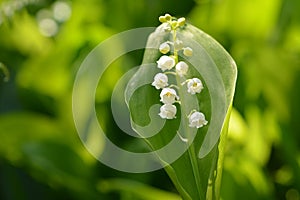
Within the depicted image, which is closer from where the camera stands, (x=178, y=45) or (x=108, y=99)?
(x=178, y=45)

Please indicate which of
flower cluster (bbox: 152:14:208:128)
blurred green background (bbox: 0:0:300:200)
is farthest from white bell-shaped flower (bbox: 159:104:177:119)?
blurred green background (bbox: 0:0:300:200)

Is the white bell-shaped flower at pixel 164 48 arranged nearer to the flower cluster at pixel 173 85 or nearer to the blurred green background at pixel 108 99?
the flower cluster at pixel 173 85

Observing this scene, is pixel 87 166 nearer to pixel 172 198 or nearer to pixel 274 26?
pixel 172 198

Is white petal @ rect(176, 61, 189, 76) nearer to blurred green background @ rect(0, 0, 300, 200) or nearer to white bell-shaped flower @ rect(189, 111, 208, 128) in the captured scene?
white bell-shaped flower @ rect(189, 111, 208, 128)

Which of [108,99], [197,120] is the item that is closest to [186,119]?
[197,120]

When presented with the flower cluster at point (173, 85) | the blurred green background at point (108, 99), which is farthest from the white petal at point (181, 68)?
the blurred green background at point (108, 99)

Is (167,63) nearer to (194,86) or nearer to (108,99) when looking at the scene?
(194,86)
